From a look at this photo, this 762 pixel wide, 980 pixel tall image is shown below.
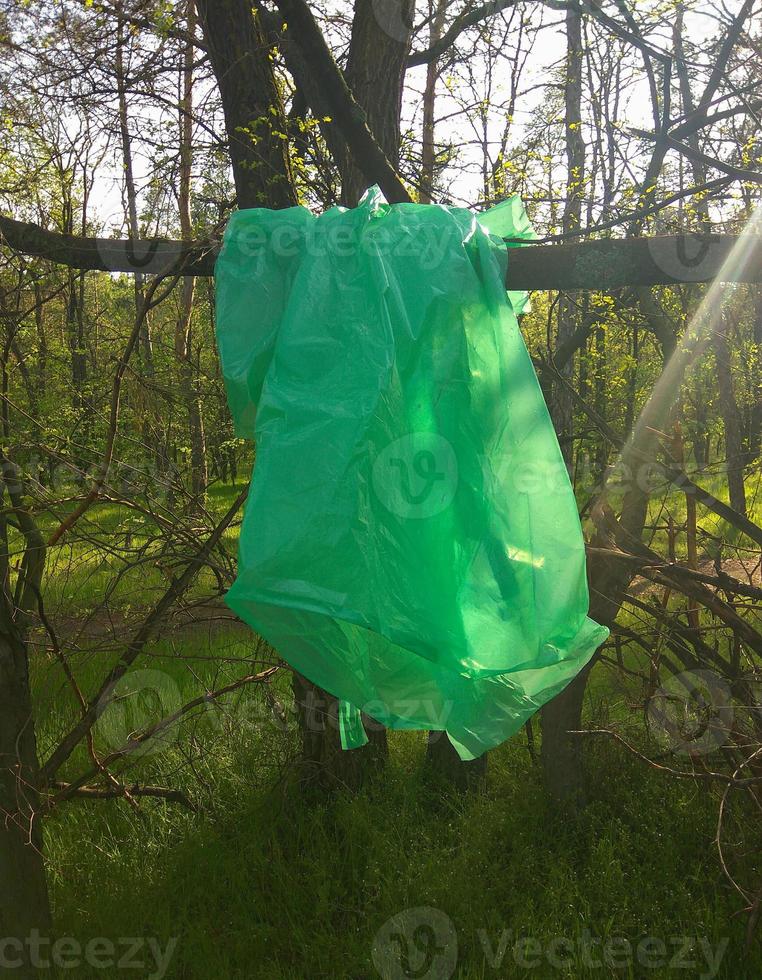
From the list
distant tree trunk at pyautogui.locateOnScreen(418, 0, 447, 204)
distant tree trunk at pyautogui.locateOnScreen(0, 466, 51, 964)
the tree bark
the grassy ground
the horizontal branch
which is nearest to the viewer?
the horizontal branch

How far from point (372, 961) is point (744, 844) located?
1.32m

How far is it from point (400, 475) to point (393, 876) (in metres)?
1.92

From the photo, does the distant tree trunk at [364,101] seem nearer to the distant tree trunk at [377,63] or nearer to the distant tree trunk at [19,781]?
the distant tree trunk at [377,63]

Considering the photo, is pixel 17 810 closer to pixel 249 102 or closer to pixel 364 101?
pixel 249 102

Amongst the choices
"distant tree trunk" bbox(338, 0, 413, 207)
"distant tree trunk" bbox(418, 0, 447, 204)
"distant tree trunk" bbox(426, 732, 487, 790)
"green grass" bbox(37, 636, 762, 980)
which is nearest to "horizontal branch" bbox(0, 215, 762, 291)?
"distant tree trunk" bbox(418, 0, 447, 204)

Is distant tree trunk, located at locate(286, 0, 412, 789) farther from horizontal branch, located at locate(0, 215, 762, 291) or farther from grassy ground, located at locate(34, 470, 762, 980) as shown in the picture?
horizontal branch, located at locate(0, 215, 762, 291)

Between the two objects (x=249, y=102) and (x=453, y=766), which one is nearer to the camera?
(x=249, y=102)

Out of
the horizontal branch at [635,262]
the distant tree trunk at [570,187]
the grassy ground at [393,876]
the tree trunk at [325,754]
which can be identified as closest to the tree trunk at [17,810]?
the grassy ground at [393,876]

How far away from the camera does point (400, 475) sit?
4.81 ft

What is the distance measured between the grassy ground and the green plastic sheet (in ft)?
3.90

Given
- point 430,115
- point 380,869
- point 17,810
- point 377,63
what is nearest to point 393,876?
point 380,869

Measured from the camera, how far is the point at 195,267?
2.07 meters

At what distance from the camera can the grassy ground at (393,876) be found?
8.02 feet

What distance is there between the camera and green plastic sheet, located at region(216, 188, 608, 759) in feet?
4.57
